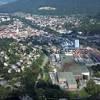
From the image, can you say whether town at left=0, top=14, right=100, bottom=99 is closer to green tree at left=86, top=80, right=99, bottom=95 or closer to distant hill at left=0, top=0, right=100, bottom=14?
green tree at left=86, top=80, right=99, bottom=95

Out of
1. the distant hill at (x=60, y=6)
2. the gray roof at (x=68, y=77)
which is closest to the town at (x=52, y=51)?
the gray roof at (x=68, y=77)

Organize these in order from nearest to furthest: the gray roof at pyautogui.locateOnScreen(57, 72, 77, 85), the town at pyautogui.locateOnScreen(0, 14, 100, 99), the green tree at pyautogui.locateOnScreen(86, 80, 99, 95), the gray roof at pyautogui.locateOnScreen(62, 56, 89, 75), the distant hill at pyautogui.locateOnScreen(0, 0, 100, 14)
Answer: the green tree at pyautogui.locateOnScreen(86, 80, 99, 95) → the gray roof at pyautogui.locateOnScreen(57, 72, 77, 85) → the town at pyautogui.locateOnScreen(0, 14, 100, 99) → the gray roof at pyautogui.locateOnScreen(62, 56, 89, 75) → the distant hill at pyautogui.locateOnScreen(0, 0, 100, 14)

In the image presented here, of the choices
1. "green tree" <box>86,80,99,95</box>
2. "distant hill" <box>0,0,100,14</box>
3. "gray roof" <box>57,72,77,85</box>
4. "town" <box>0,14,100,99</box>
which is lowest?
"distant hill" <box>0,0,100,14</box>

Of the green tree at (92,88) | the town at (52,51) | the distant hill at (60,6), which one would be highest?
Result: the green tree at (92,88)

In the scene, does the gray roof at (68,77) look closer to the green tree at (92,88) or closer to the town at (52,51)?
the town at (52,51)

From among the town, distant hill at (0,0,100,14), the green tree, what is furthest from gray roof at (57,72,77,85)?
distant hill at (0,0,100,14)

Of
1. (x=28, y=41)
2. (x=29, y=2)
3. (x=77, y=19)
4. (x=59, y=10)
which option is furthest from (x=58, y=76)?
(x=29, y=2)

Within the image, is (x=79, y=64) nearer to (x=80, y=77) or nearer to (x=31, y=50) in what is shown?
(x=80, y=77)

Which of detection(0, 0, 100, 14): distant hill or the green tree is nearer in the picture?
the green tree

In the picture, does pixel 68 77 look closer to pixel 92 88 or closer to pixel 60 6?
pixel 92 88

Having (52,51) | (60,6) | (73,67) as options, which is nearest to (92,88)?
(73,67)
